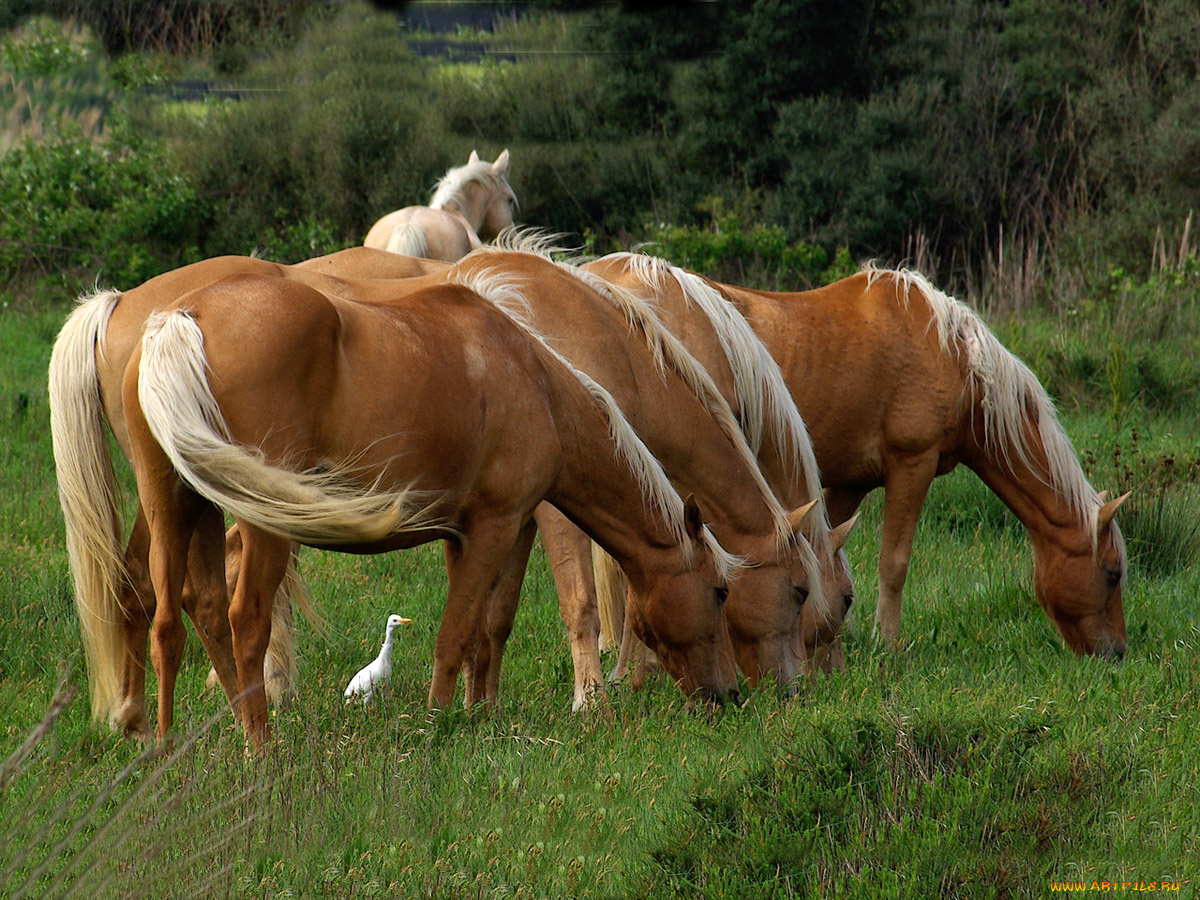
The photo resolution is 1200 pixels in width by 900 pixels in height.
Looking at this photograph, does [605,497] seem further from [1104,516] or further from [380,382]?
[1104,516]

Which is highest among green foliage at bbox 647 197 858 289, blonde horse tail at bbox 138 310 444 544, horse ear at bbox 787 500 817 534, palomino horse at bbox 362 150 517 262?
blonde horse tail at bbox 138 310 444 544

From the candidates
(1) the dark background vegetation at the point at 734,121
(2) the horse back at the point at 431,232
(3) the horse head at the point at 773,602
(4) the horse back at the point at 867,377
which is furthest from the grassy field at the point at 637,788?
(1) the dark background vegetation at the point at 734,121

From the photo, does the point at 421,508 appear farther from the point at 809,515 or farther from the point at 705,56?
the point at 705,56

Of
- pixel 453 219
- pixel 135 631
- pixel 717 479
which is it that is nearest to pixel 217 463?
pixel 135 631

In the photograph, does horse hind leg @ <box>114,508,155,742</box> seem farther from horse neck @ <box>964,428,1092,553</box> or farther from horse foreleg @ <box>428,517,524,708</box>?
horse neck @ <box>964,428,1092,553</box>

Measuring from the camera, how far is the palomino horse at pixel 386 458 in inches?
148

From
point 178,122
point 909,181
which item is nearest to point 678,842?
point 178,122

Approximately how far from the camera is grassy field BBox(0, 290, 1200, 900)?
338 centimetres

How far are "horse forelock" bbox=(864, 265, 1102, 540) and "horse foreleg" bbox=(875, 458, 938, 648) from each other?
379 mm

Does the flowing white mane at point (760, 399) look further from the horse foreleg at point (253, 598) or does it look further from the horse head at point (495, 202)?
the horse head at point (495, 202)

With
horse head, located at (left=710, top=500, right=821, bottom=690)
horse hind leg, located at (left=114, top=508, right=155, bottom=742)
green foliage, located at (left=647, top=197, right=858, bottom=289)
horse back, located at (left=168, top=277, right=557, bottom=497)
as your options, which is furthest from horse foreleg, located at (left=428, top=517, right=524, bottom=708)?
green foliage, located at (left=647, top=197, right=858, bottom=289)

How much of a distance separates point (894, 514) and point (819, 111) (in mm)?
16029

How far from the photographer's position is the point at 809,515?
5.63m

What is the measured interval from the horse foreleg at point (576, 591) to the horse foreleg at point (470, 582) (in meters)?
0.91
